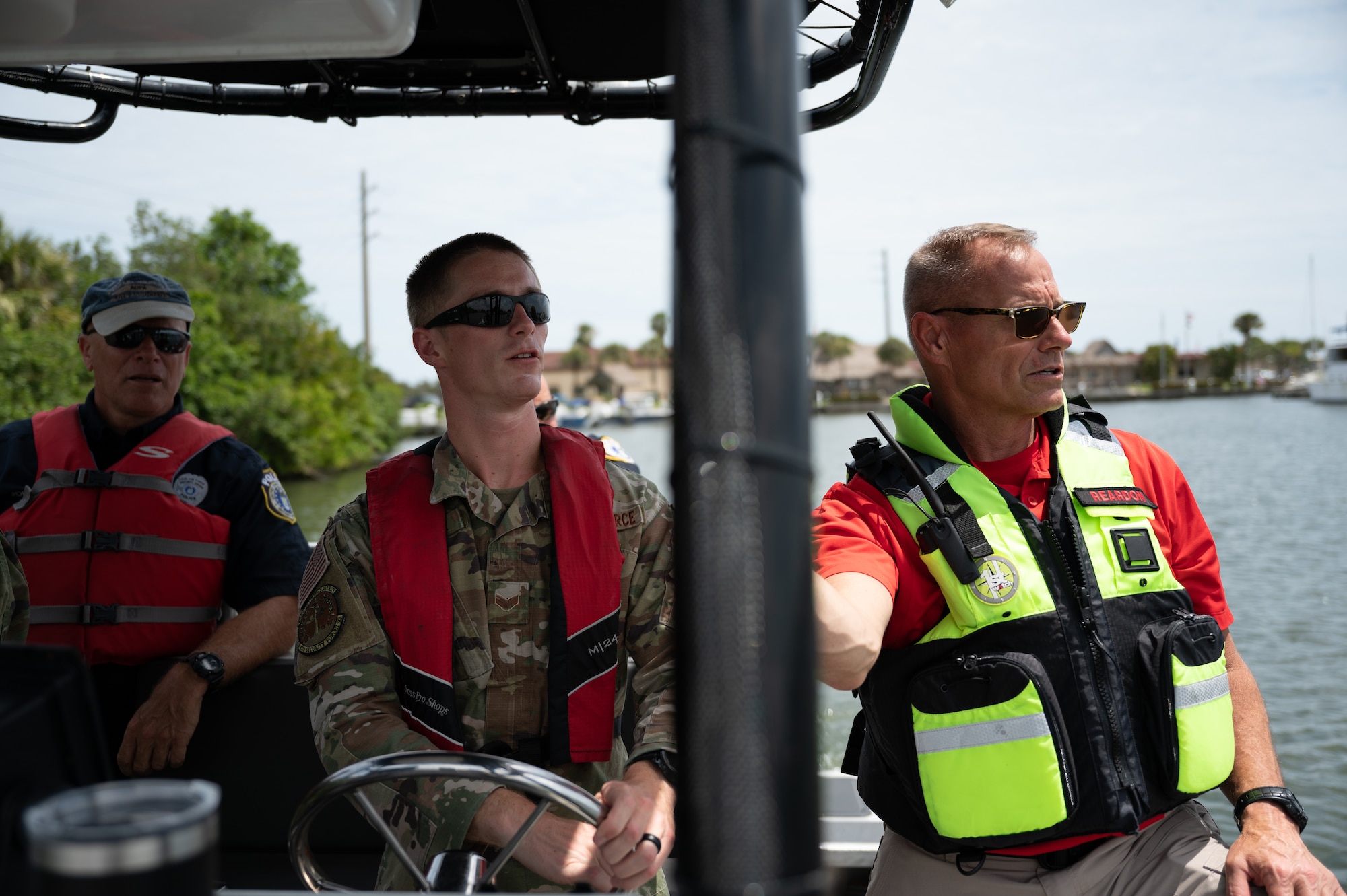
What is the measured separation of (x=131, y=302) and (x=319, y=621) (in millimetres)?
1567

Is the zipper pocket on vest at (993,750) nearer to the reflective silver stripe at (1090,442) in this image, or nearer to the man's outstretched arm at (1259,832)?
the man's outstretched arm at (1259,832)

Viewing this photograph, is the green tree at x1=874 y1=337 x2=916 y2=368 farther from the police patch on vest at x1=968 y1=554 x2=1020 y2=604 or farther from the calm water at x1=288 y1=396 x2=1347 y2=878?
the police patch on vest at x1=968 y1=554 x2=1020 y2=604

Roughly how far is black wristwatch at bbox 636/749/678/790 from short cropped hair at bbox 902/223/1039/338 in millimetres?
1127

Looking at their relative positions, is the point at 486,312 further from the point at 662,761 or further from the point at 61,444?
the point at 61,444

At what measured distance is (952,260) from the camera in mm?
2197

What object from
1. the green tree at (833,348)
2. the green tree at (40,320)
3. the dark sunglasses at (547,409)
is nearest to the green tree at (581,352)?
the green tree at (833,348)

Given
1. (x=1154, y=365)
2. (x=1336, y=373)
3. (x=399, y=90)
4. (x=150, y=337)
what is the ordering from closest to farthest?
(x=399, y=90)
(x=150, y=337)
(x=1336, y=373)
(x=1154, y=365)

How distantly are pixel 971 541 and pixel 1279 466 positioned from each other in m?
31.3

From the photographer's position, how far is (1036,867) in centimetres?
193

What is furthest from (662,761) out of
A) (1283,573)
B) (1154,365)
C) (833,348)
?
(1154,365)

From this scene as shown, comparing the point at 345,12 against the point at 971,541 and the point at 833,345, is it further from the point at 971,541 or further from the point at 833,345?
the point at 833,345

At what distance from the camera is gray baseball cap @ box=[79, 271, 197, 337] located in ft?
9.59

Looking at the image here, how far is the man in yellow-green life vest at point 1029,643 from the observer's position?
1.86 metres

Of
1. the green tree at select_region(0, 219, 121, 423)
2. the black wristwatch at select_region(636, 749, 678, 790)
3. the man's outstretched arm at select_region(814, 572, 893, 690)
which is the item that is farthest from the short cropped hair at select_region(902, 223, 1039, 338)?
the green tree at select_region(0, 219, 121, 423)
